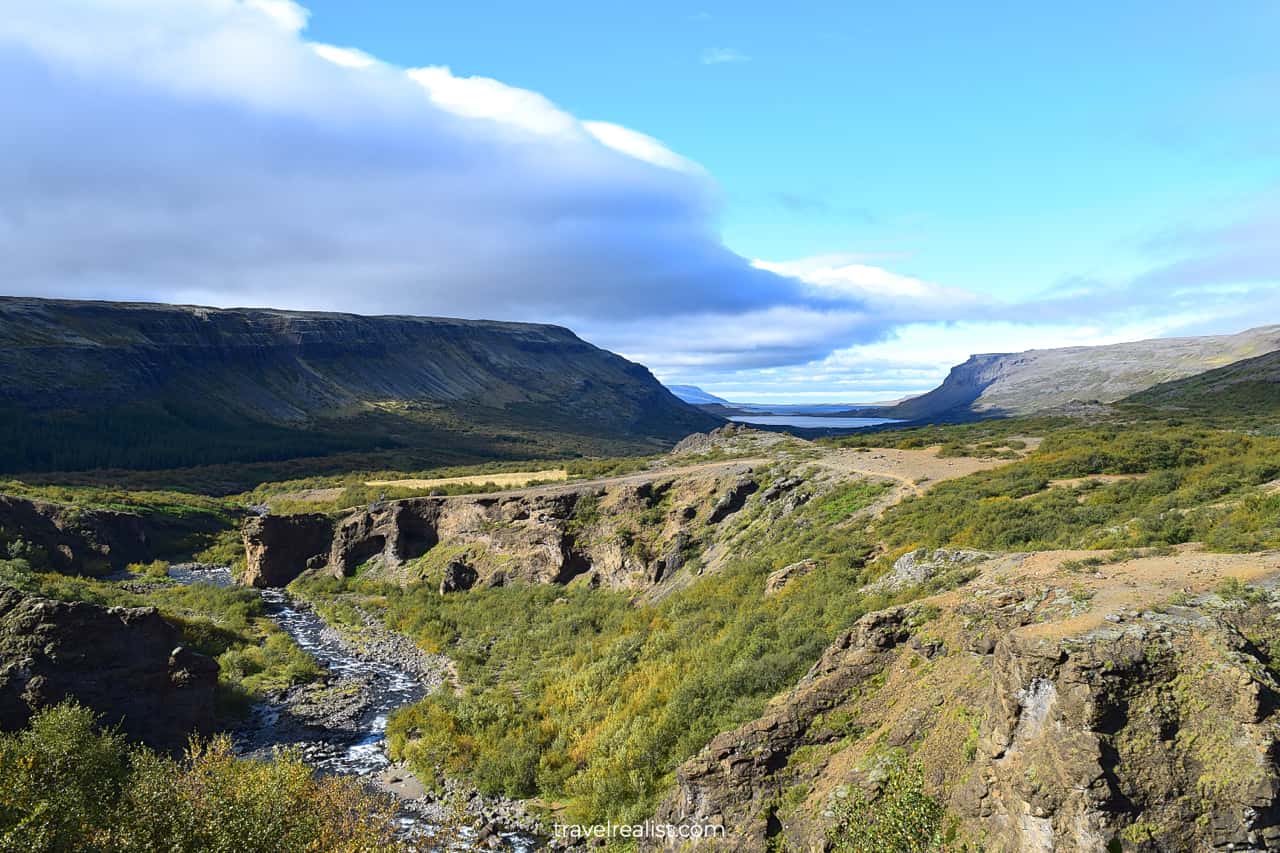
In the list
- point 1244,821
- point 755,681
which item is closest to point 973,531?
point 755,681

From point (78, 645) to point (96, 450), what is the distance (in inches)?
3947

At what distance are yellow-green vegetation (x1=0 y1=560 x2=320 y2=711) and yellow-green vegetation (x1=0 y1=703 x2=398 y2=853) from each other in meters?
9.34

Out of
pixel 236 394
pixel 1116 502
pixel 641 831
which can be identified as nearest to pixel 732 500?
pixel 1116 502

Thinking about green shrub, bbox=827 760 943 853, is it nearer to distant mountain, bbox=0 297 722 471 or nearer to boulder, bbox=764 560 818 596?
boulder, bbox=764 560 818 596

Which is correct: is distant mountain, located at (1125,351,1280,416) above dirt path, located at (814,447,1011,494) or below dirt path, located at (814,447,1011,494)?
above

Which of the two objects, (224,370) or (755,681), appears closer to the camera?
(755,681)

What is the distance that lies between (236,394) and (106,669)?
139559mm

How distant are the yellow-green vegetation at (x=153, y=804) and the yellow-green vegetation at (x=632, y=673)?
4895 mm

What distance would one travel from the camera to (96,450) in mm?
95500

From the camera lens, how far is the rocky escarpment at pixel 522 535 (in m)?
33.6

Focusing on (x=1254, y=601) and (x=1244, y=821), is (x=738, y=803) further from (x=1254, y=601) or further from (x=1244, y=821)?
(x=1254, y=601)

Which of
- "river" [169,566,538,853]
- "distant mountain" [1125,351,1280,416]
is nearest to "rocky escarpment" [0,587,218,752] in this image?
"river" [169,566,538,853]

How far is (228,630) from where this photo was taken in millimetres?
31047

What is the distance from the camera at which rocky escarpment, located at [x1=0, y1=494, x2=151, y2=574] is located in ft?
132
